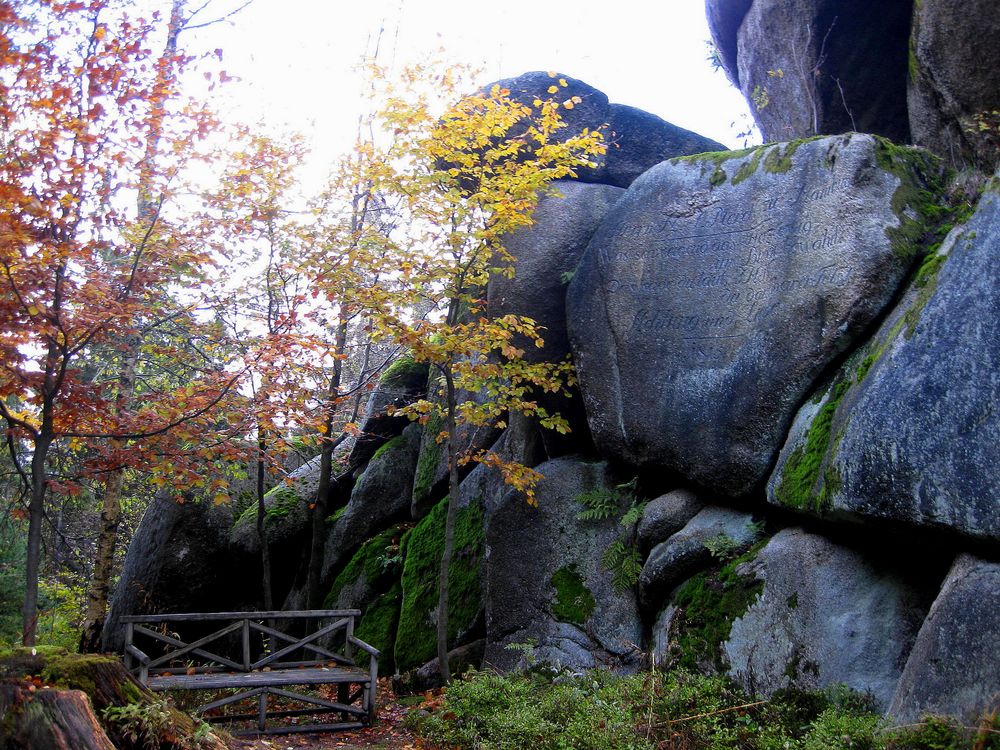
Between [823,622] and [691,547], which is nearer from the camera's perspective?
[823,622]

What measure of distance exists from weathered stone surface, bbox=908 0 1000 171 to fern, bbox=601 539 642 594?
214 inches

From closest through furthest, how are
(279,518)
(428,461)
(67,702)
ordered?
1. (67,702)
2. (428,461)
3. (279,518)

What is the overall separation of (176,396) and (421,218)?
370 centimetres

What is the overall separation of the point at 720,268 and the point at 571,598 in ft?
13.7

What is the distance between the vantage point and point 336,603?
500 inches

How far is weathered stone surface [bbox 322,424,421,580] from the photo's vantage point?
1319 cm

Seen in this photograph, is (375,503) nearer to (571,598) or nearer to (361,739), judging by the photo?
(571,598)

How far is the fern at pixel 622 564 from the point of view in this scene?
8625 mm

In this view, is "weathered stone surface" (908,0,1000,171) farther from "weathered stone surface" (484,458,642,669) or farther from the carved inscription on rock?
"weathered stone surface" (484,458,642,669)

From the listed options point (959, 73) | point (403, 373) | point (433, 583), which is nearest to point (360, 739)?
point (433, 583)

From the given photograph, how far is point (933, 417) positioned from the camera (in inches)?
229

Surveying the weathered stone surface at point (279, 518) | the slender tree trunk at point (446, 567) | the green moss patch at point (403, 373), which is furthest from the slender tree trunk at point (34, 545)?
the green moss patch at point (403, 373)

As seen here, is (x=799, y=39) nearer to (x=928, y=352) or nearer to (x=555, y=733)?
(x=928, y=352)

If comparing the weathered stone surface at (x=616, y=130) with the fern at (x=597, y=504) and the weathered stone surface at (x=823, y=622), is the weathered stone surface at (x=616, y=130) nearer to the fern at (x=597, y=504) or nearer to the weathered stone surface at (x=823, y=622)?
the fern at (x=597, y=504)
